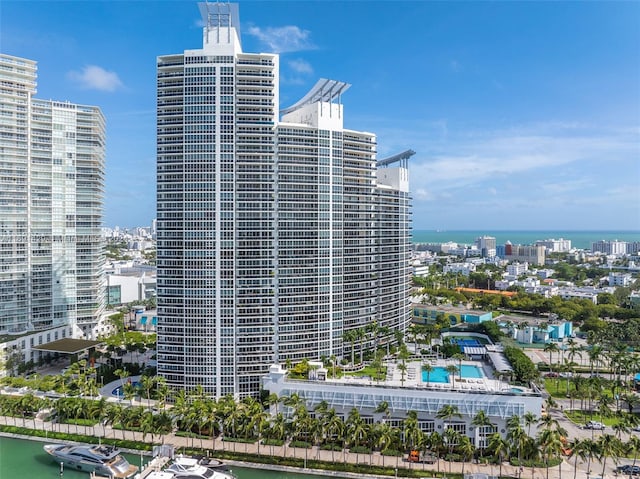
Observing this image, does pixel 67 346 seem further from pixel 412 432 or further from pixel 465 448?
pixel 465 448

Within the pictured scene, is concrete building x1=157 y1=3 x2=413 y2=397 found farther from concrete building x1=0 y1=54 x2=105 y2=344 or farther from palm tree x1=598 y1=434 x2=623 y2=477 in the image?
palm tree x1=598 y1=434 x2=623 y2=477

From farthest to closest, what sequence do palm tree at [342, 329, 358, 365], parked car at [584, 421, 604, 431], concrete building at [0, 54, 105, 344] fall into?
concrete building at [0, 54, 105, 344] → palm tree at [342, 329, 358, 365] → parked car at [584, 421, 604, 431]

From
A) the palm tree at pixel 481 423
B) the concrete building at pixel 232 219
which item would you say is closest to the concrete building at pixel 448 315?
the concrete building at pixel 232 219

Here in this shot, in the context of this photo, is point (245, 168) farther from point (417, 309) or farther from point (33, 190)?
point (417, 309)

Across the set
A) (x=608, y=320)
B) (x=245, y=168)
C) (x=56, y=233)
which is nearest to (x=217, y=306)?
(x=245, y=168)

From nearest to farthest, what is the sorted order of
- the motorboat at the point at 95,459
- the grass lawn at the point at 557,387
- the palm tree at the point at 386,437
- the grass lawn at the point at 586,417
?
the palm tree at the point at 386,437 < the motorboat at the point at 95,459 < the grass lawn at the point at 586,417 < the grass lawn at the point at 557,387

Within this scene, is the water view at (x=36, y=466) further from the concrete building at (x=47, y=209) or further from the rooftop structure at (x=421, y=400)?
the concrete building at (x=47, y=209)

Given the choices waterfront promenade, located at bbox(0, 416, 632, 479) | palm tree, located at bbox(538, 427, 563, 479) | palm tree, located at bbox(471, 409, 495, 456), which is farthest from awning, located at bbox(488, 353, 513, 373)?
palm tree, located at bbox(538, 427, 563, 479)
